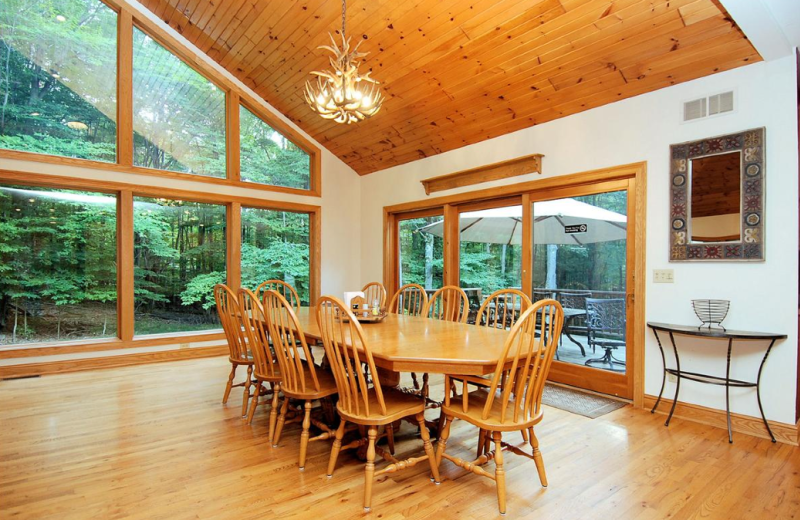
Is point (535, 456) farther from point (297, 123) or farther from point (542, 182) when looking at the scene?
point (297, 123)

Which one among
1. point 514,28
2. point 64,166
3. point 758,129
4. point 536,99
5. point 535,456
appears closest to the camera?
point 535,456

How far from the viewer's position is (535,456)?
2123 mm

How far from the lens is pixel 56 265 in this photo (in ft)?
14.7

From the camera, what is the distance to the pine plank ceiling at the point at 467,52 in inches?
115

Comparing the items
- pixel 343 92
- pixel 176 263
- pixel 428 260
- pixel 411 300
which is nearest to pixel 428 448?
pixel 411 300

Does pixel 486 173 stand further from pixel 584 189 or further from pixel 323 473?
pixel 323 473

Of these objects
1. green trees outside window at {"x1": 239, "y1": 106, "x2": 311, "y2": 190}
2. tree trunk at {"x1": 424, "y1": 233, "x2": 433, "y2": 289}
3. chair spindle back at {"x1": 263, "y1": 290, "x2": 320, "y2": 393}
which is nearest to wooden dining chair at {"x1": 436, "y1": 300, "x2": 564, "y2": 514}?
chair spindle back at {"x1": 263, "y1": 290, "x2": 320, "y2": 393}

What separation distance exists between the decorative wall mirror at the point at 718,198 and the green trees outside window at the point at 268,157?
4541mm

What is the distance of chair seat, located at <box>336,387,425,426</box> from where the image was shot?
201 centimetres

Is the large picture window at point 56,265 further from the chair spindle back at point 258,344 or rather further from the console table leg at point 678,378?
the console table leg at point 678,378

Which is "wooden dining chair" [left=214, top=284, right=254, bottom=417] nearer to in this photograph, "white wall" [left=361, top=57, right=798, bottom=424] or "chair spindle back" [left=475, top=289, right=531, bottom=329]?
"chair spindle back" [left=475, top=289, right=531, bottom=329]

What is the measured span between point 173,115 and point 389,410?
187 inches

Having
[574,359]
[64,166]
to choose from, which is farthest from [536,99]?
[64,166]

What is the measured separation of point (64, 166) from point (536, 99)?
478 cm
